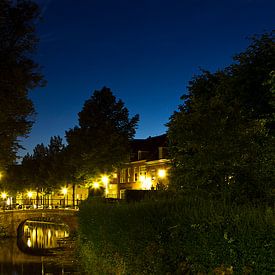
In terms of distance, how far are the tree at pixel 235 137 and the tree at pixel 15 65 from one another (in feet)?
23.2

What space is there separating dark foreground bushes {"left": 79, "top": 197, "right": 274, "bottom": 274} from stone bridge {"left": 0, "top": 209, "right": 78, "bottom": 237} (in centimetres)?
3680

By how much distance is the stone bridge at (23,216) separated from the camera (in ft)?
168

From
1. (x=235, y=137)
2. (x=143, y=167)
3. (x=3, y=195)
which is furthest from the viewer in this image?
(x=3, y=195)

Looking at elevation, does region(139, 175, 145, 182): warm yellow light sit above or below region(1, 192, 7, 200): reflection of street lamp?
above

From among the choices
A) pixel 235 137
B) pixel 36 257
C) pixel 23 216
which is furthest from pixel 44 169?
pixel 235 137

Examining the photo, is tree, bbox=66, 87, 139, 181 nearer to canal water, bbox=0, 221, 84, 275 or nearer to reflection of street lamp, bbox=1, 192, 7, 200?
canal water, bbox=0, 221, 84, 275

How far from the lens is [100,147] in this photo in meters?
49.5

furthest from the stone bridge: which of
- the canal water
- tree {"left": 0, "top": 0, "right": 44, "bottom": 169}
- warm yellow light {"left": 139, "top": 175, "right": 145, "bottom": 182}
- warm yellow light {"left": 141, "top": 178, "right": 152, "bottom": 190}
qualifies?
tree {"left": 0, "top": 0, "right": 44, "bottom": 169}

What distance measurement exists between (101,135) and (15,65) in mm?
29164

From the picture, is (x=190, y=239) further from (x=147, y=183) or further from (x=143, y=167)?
(x=143, y=167)

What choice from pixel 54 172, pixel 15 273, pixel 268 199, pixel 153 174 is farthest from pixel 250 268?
pixel 54 172

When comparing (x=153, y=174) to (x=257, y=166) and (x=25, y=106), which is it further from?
(x=257, y=166)

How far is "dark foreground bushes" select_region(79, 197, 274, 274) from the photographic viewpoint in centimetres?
805

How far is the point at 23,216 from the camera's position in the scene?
175 feet
